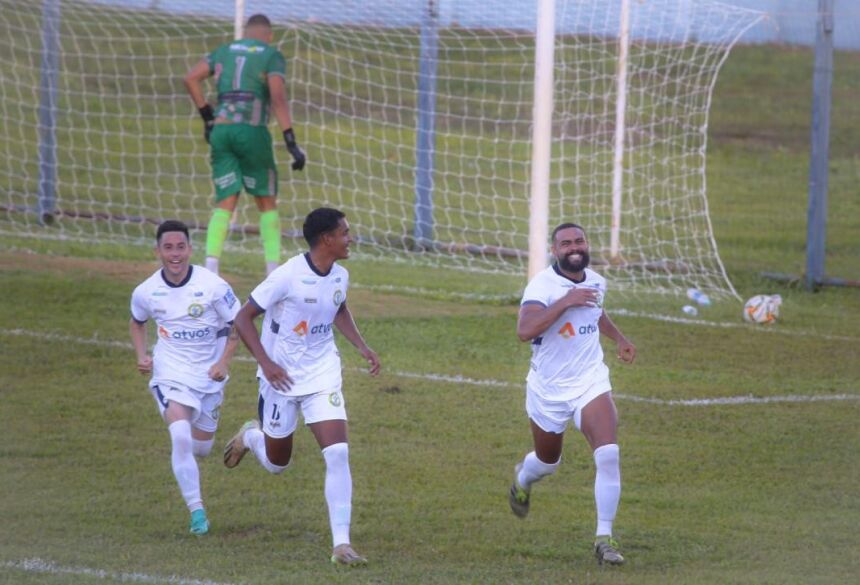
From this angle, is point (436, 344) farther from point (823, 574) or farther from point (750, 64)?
point (750, 64)

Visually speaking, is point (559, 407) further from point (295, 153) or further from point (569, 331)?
point (295, 153)

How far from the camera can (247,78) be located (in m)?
13.9

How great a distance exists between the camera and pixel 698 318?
14.8 m

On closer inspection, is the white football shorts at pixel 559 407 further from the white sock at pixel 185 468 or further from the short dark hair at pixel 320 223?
the white sock at pixel 185 468

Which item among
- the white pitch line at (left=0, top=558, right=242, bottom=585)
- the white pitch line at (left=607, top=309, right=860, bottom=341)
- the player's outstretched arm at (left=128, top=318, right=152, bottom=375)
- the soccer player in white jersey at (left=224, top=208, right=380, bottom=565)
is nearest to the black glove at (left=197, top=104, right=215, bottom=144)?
the white pitch line at (left=607, top=309, right=860, bottom=341)

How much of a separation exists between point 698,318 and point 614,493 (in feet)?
23.5

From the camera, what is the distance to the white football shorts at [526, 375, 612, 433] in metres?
8.09

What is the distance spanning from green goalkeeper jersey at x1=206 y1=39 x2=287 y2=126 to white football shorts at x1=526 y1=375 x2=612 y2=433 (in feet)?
20.8

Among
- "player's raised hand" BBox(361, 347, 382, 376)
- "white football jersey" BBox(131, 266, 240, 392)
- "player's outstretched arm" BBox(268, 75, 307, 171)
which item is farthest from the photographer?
"player's outstretched arm" BBox(268, 75, 307, 171)

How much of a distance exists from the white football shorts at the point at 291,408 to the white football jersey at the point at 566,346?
1.11m

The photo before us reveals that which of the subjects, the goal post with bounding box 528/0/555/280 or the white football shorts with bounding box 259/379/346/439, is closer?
the white football shorts with bounding box 259/379/346/439

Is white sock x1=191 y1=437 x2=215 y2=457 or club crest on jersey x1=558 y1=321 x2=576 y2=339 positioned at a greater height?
club crest on jersey x1=558 y1=321 x2=576 y2=339

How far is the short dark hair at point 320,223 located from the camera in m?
7.91

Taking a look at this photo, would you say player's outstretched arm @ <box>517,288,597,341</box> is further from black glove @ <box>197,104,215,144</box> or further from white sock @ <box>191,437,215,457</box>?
black glove @ <box>197,104,215,144</box>
